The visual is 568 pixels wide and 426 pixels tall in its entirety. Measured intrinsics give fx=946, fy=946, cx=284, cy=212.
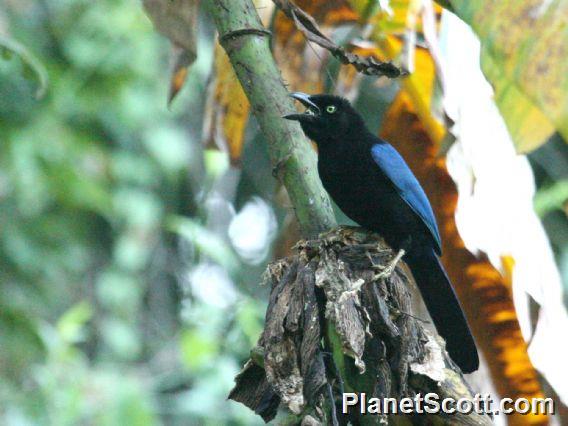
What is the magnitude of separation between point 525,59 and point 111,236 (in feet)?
19.7

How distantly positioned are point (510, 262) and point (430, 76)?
0.87 m

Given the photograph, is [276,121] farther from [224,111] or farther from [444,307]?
[444,307]

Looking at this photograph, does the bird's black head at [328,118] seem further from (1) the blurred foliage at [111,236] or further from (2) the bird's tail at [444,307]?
(1) the blurred foliage at [111,236]

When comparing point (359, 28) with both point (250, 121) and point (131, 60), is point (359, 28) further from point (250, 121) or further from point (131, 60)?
point (131, 60)

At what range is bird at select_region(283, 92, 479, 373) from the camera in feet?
11.7

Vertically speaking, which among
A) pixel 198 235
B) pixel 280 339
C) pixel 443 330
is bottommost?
pixel 198 235

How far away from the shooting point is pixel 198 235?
228 inches

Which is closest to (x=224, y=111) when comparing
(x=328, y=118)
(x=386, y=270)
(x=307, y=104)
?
(x=307, y=104)

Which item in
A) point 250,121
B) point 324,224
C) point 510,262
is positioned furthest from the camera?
point 250,121

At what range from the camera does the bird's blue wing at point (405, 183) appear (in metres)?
3.63

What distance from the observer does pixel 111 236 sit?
7.94 meters

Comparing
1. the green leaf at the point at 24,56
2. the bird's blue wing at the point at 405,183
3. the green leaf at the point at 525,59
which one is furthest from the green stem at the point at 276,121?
the bird's blue wing at the point at 405,183

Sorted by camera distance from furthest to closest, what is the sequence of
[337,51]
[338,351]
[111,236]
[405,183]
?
[111,236] < [405,183] < [337,51] < [338,351]

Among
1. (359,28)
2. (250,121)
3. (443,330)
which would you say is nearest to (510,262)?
(443,330)
